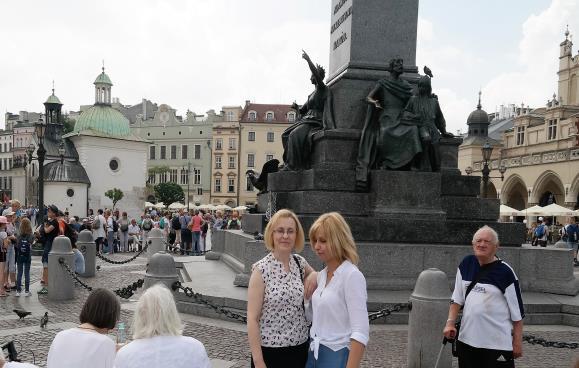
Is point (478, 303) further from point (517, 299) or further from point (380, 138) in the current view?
point (380, 138)

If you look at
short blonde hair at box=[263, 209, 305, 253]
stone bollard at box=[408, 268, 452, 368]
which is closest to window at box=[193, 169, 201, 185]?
stone bollard at box=[408, 268, 452, 368]

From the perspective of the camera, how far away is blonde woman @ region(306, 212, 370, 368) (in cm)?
346

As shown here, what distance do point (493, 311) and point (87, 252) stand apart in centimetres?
1172

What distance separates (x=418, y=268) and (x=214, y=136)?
79327 mm

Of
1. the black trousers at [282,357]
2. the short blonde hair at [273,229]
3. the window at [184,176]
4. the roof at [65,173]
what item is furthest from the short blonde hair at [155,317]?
the window at [184,176]

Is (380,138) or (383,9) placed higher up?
(383,9)

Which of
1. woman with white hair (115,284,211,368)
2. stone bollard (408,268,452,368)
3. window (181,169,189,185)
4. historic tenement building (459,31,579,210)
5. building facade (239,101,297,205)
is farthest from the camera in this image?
window (181,169,189,185)

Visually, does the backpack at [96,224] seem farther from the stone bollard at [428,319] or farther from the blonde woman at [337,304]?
the blonde woman at [337,304]

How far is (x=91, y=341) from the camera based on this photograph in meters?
3.50

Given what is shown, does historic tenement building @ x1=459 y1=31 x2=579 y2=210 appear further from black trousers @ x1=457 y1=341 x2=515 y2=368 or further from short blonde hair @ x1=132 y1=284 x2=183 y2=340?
short blonde hair @ x1=132 y1=284 x2=183 y2=340

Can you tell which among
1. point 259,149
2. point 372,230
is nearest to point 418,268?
point 372,230

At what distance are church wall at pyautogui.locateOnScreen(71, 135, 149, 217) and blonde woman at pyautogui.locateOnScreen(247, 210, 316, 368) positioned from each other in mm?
65624

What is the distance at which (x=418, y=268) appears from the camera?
30.7 feet

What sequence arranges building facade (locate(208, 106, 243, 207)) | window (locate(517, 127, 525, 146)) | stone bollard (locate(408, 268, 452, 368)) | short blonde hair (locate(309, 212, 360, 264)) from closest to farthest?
short blonde hair (locate(309, 212, 360, 264)), stone bollard (locate(408, 268, 452, 368)), window (locate(517, 127, 525, 146)), building facade (locate(208, 106, 243, 207))
